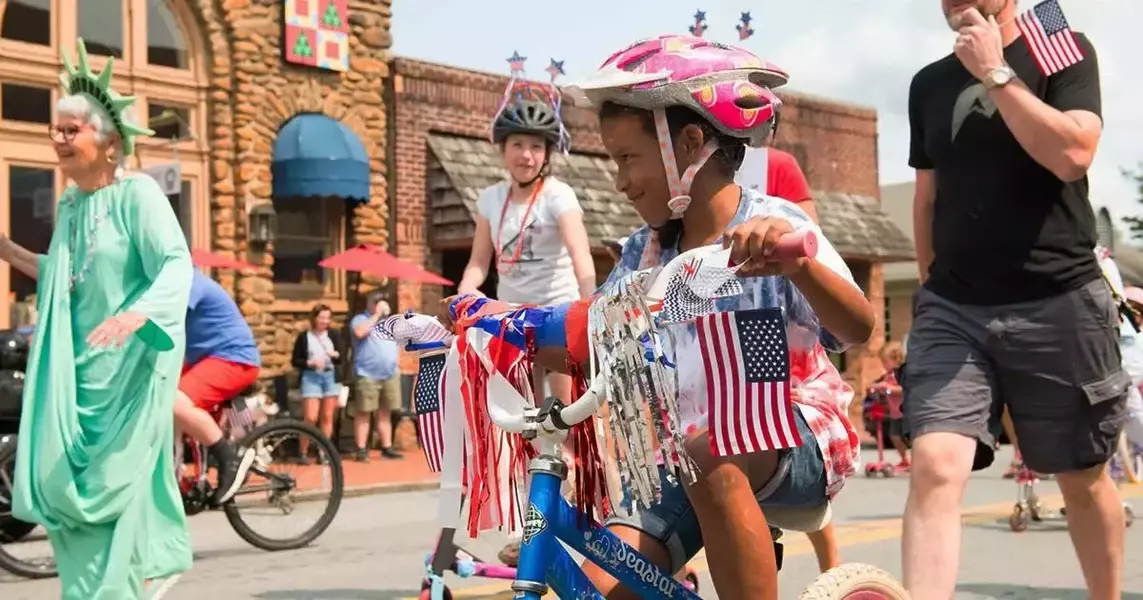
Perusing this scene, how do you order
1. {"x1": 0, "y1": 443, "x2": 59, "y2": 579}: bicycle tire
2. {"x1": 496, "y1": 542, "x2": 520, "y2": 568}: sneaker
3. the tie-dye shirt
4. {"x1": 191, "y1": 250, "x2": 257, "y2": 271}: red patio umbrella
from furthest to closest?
{"x1": 191, "y1": 250, "x2": 257, "y2": 271}: red patio umbrella → {"x1": 0, "y1": 443, "x2": 59, "y2": 579}: bicycle tire → {"x1": 496, "y1": 542, "x2": 520, "y2": 568}: sneaker → the tie-dye shirt

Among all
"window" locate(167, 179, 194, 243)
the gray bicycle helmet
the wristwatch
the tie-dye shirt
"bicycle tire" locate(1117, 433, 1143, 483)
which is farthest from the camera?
"window" locate(167, 179, 194, 243)

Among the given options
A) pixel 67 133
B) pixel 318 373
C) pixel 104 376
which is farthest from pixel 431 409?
pixel 318 373

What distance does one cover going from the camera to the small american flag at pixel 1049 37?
3.85 m

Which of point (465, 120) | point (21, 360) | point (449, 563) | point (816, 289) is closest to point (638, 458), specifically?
point (816, 289)

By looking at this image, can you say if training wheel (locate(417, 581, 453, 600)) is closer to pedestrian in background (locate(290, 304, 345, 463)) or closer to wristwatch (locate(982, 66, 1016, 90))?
wristwatch (locate(982, 66, 1016, 90))

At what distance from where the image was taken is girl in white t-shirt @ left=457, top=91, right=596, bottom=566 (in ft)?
20.1

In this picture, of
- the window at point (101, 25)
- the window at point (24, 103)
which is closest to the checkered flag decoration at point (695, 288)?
the window at point (24, 103)

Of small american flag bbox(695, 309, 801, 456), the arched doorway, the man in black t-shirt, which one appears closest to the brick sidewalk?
the arched doorway

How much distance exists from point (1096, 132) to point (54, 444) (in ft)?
11.2

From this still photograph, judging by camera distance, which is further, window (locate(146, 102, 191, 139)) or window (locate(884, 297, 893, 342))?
window (locate(884, 297, 893, 342))

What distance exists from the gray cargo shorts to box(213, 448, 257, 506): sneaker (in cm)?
468

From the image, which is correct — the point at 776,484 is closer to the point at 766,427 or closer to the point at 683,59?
the point at 766,427

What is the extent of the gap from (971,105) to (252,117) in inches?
553

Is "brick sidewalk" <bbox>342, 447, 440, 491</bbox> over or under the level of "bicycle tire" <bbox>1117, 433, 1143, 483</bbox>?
under
